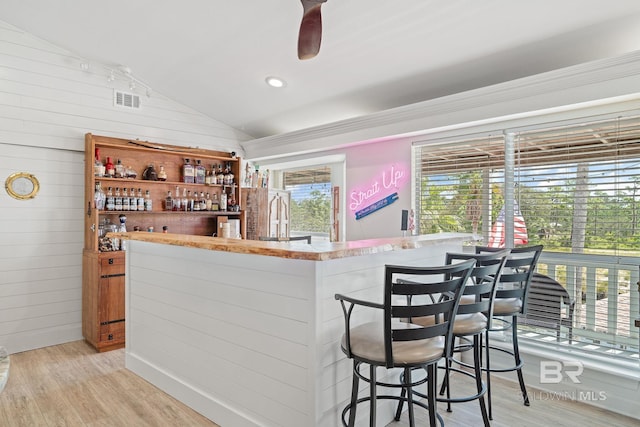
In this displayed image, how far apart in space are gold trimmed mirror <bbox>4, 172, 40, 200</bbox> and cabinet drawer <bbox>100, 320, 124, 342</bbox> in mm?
1527

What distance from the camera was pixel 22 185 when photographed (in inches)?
155

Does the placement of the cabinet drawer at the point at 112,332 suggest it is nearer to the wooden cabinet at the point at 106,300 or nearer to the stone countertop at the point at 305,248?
the wooden cabinet at the point at 106,300

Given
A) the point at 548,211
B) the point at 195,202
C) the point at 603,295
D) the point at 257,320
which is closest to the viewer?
the point at 257,320

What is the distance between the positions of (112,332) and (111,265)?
26.2 inches

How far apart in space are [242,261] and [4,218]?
10.0 feet

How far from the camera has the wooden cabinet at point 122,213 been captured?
153 inches

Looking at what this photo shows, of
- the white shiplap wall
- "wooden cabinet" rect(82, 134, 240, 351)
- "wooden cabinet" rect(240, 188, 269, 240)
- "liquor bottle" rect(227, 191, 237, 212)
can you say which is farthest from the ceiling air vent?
"wooden cabinet" rect(240, 188, 269, 240)

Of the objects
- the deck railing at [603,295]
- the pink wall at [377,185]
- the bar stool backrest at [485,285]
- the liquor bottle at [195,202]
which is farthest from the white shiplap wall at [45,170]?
the deck railing at [603,295]

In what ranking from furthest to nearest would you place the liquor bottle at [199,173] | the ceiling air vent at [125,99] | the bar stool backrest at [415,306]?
the liquor bottle at [199,173] < the ceiling air vent at [125,99] < the bar stool backrest at [415,306]

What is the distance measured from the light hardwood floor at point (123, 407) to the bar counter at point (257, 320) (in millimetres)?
139

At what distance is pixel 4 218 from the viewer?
3.85 metres

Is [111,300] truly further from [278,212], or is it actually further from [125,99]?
[278,212]

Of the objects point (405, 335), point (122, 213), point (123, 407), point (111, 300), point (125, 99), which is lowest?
point (123, 407)

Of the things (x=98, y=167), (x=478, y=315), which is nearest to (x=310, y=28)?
(x=478, y=315)
